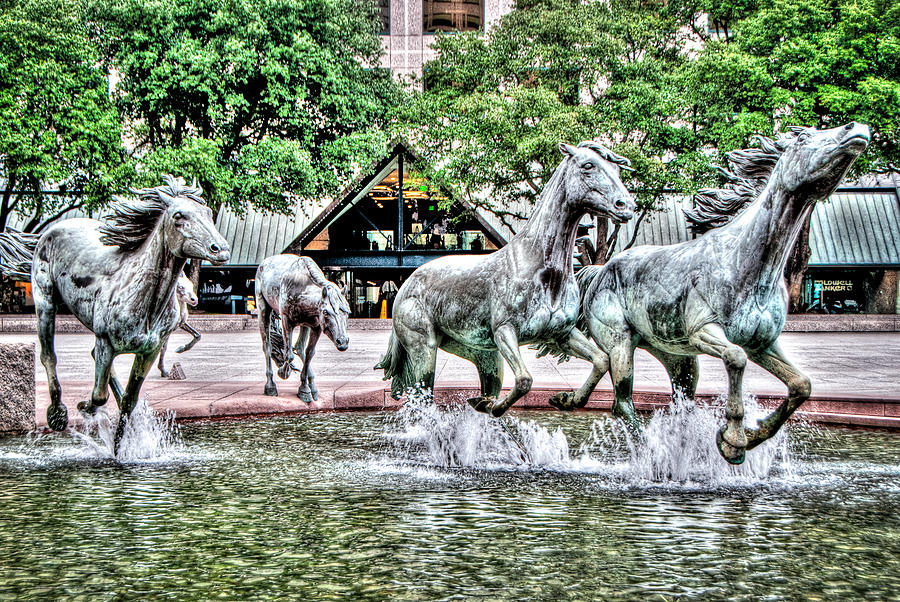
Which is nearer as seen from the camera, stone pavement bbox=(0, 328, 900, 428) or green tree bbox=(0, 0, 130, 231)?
stone pavement bbox=(0, 328, 900, 428)

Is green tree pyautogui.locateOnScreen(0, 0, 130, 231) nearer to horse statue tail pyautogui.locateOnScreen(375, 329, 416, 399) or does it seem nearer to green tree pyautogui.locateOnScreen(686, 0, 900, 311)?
green tree pyautogui.locateOnScreen(686, 0, 900, 311)

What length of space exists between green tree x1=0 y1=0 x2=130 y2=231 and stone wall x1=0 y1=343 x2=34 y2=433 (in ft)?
67.9

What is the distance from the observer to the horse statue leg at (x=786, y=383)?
613cm

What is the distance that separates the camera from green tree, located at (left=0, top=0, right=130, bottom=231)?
26.8 m

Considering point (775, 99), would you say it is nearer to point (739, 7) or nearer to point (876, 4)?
point (876, 4)

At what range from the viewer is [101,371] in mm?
7305

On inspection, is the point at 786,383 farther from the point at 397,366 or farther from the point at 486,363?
the point at 397,366

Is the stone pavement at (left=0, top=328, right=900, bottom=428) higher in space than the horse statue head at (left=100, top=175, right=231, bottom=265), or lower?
lower

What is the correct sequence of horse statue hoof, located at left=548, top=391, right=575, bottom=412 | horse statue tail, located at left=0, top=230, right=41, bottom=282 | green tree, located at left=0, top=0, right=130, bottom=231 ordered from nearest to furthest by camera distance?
1. horse statue hoof, located at left=548, top=391, right=575, bottom=412
2. horse statue tail, located at left=0, top=230, right=41, bottom=282
3. green tree, located at left=0, top=0, right=130, bottom=231

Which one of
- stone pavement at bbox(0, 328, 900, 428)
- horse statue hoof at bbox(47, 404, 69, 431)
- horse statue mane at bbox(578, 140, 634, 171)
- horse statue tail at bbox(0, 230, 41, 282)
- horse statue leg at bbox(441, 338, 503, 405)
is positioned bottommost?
stone pavement at bbox(0, 328, 900, 428)

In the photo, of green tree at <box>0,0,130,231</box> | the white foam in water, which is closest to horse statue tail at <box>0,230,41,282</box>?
the white foam in water

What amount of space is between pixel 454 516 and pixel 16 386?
201 inches

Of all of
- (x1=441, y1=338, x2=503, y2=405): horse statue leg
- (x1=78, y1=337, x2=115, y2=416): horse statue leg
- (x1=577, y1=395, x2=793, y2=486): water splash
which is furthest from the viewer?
(x1=441, y1=338, x2=503, y2=405): horse statue leg

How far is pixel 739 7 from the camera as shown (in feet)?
110
